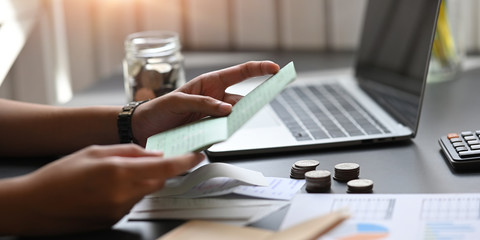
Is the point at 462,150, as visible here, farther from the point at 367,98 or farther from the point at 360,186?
the point at 367,98

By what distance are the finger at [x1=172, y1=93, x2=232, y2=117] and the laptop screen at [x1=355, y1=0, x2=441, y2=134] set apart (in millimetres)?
343

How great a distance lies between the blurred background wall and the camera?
1871 mm

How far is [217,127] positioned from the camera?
0.87m

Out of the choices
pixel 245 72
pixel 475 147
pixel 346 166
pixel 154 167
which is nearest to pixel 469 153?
pixel 475 147

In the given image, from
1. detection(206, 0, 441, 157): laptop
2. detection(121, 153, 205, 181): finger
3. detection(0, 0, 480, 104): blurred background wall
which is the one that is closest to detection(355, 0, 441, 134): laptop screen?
detection(206, 0, 441, 157): laptop

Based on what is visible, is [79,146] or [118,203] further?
[79,146]

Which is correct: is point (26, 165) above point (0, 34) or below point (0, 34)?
below

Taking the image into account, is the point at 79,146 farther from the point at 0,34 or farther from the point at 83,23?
the point at 83,23

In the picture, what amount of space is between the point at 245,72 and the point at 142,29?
972 mm

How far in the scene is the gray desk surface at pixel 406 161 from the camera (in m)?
0.83

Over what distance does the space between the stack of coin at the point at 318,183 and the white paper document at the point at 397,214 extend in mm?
19

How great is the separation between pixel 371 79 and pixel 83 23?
88cm

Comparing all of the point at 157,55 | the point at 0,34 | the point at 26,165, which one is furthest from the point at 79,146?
the point at 0,34

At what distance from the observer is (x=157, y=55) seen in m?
1.38
